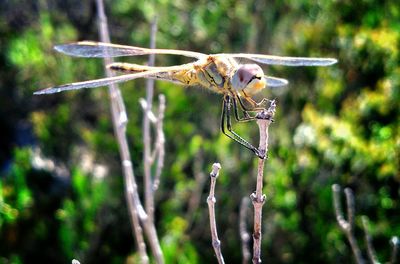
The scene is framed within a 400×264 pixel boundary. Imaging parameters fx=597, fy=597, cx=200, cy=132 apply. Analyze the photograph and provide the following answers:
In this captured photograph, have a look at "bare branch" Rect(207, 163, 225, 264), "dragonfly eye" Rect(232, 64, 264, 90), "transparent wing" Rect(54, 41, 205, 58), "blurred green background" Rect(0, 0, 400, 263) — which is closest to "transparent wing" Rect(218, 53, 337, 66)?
"dragonfly eye" Rect(232, 64, 264, 90)

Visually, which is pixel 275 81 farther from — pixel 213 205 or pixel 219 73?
pixel 213 205

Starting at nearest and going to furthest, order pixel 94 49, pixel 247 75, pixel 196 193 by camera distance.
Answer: pixel 247 75, pixel 94 49, pixel 196 193

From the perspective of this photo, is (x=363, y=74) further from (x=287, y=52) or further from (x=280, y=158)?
(x=280, y=158)

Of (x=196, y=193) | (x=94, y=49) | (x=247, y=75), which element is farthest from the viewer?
(x=196, y=193)

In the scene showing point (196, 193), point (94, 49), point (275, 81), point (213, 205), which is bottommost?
point (196, 193)

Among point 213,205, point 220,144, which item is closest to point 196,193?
point 220,144

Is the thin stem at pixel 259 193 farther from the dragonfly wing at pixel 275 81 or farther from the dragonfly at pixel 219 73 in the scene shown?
the dragonfly wing at pixel 275 81
